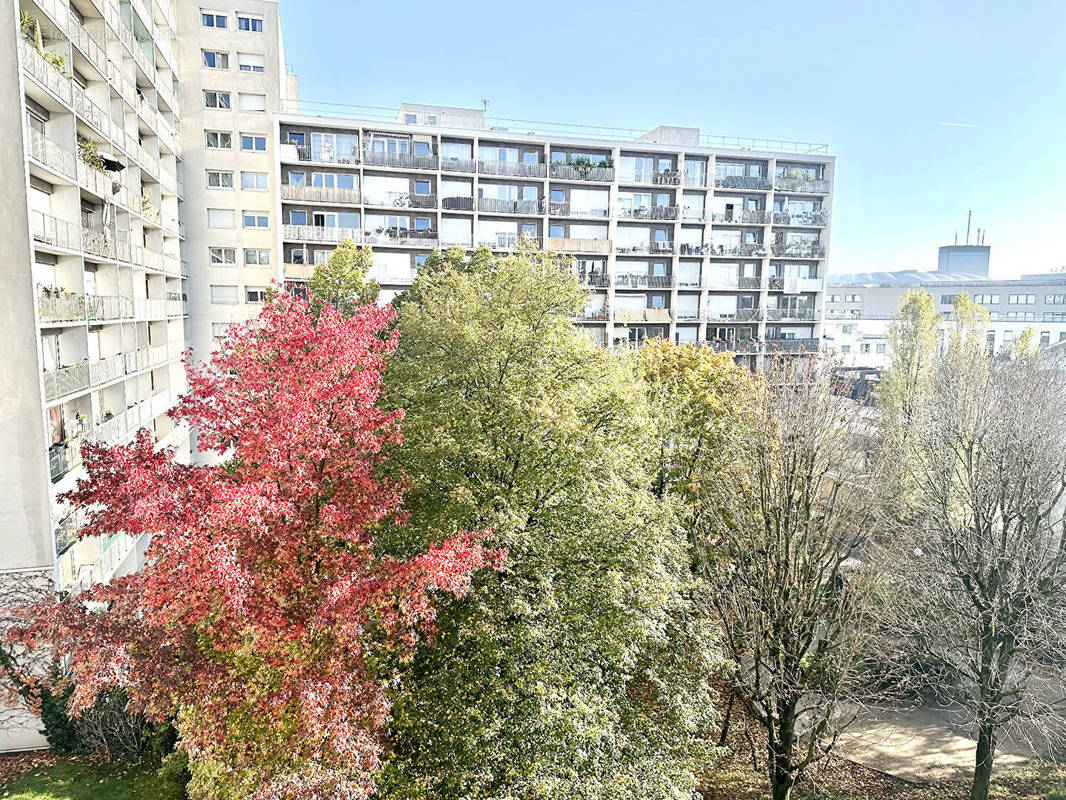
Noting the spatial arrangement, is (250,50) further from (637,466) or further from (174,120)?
(637,466)

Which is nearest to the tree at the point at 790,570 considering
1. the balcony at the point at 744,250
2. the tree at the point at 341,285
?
the tree at the point at 341,285

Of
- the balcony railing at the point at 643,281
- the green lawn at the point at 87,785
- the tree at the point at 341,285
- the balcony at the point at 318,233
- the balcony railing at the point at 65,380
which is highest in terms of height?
the balcony at the point at 318,233

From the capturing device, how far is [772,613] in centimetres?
1822

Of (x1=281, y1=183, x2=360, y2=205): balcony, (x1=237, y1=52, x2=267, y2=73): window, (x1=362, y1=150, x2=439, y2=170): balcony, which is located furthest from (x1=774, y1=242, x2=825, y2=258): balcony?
(x1=237, y1=52, x2=267, y2=73): window

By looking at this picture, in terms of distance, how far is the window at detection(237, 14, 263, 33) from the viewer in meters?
43.5

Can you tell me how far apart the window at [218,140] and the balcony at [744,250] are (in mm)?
37130

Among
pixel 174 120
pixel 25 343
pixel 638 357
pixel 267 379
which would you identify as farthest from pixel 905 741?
pixel 174 120

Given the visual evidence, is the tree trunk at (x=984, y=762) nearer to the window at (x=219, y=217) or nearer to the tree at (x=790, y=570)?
the tree at (x=790, y=570)

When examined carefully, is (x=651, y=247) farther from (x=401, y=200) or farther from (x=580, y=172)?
(x=401, y=200)

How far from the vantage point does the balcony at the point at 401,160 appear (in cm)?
4572

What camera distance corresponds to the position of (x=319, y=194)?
1753 inches

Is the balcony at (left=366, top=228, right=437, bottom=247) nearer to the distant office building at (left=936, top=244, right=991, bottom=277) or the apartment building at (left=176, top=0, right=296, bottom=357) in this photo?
the apartment building at (left=176, top=0, right=296, bottom=357)

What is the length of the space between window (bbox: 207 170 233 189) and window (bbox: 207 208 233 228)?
1.49m

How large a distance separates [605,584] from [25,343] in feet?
58.6
